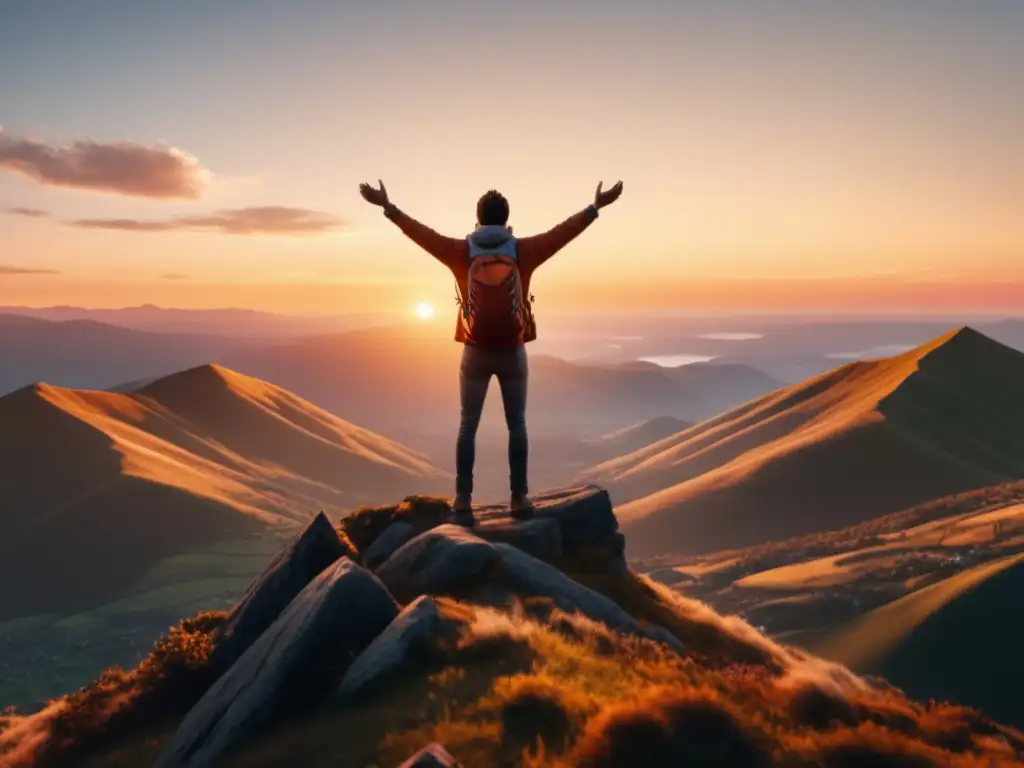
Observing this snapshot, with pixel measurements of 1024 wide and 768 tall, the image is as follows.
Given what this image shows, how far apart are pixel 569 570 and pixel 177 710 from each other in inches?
309

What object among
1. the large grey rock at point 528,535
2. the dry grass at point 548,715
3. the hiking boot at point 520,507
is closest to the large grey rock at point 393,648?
the dry grass at point 548,715

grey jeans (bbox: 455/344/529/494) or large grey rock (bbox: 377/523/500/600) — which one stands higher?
grey jeans (bbox: 455/344/529/494)

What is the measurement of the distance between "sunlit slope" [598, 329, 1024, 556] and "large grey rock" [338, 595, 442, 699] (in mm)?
138436

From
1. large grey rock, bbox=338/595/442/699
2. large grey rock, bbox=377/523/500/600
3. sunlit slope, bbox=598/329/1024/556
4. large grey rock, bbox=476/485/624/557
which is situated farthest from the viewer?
sunlit slope, bbox=598/329/1024/556

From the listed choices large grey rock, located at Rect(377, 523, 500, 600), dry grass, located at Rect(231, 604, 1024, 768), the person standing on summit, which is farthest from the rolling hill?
dry grass, located at Rect(231, 604, 1024, 768)

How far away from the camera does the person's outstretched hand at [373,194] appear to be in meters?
13.2

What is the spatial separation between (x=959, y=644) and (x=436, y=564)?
5550 cm

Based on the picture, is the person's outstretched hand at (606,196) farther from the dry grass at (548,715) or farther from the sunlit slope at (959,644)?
the sunlit slope at (959,644)

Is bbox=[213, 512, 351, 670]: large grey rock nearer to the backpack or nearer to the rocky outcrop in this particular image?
the rocky outcrop

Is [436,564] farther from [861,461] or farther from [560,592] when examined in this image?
[861,461]

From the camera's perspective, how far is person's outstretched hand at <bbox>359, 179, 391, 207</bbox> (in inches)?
522

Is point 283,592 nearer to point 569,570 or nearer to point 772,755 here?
point 569,570

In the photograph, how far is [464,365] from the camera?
1444 cm

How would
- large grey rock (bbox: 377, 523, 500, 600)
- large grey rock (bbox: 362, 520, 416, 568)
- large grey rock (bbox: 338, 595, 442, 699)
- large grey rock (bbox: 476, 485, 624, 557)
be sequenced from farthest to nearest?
large grey rock (bbox: 476, 485, 624, 557) → large grey rock (bbox: 362, 520, 416, 568) → large grey rock (bbox: 377, 523, 500, 600) → large grey rock (bbox: 338, 595, 442, 699)
